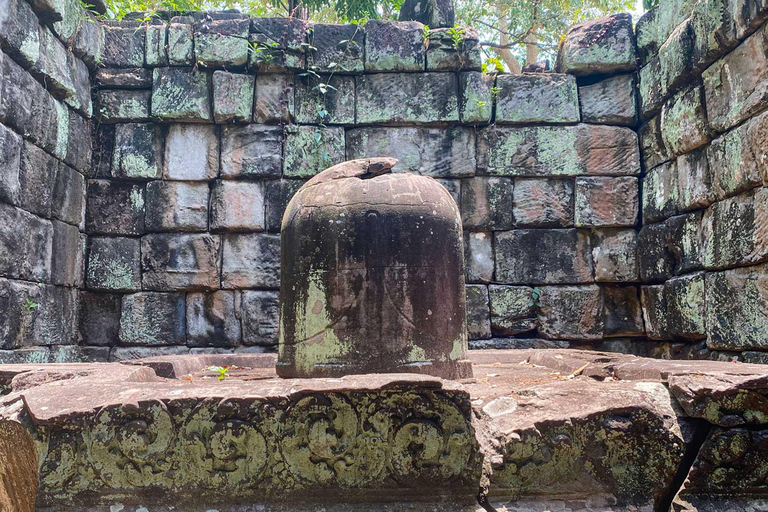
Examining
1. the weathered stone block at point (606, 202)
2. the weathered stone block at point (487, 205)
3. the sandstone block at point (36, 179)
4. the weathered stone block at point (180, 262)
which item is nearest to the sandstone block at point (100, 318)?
the weathered stone block at point (180, 262)

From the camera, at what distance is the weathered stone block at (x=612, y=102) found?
6.41 metres

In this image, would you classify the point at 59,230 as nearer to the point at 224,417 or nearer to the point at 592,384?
the point at 224,417

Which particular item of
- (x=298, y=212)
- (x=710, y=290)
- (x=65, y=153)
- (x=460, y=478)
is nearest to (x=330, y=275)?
(x=298, y=212)

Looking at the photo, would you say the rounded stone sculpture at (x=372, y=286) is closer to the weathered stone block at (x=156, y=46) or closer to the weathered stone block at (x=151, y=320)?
the weathered stone block at (x=151, y=320)

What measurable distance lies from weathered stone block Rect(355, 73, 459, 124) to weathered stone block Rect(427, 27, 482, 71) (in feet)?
0.35

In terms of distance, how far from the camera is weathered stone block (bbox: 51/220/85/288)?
18.4ft

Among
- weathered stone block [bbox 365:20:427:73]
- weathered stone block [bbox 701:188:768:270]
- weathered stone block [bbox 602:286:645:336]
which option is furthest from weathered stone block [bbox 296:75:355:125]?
weathered stone block [bbox 701:188:768:270]

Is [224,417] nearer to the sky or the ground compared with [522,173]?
nearer to the ground

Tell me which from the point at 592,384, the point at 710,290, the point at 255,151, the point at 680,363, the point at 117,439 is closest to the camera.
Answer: the point at 117,439

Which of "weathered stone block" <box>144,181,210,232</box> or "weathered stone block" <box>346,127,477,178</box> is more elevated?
"weathered stone block" <box>346,127,477,178</box>

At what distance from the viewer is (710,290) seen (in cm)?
504

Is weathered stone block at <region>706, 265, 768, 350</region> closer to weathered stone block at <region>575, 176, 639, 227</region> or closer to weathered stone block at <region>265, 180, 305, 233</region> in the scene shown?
weathered stone block at <region>575, 176, 639, 227</region>

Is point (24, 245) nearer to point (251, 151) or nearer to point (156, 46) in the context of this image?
point (251, 151)

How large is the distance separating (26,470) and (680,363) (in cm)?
278
